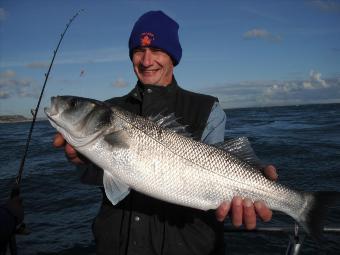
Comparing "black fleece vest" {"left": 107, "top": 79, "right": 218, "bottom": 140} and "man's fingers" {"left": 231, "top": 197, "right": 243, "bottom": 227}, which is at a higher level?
"black fleece vest" {"left": 107, "top": 79, "right": 218, "bottom": 140}

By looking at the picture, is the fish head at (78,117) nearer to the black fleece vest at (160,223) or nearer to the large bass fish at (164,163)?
the large bass fish at (164,163)

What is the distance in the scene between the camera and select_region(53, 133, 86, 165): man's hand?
3227 millimetres

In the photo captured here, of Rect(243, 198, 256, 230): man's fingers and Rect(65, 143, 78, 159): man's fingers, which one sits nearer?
Rect(243, 198, 256, 230): man's fingers

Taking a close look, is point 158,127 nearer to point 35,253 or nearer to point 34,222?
point 35,253

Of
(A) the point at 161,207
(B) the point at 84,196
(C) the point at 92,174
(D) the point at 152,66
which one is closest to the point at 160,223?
(A) the point at 161,207

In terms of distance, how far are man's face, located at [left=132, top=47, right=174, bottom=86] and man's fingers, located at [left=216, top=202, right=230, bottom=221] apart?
154cm

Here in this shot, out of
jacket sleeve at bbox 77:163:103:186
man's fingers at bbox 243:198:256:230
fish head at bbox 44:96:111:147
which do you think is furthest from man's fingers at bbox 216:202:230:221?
fish head at bbox 44:96:111:147

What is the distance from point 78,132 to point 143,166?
0.71 m

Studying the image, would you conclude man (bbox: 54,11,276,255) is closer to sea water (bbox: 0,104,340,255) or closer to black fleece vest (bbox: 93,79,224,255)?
black fleece vest (bbox: 93,79,224,255)

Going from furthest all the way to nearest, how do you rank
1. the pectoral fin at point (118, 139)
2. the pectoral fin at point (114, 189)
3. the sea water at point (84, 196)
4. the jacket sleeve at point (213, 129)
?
the sea water at point (84, 196), the jacket sleeve at point (213, 129), the pectoral fin at point (118, 139), the pectoral fin at point (114, 189)

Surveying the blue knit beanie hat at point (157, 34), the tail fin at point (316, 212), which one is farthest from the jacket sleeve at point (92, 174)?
the tail fin at point (316, 212)

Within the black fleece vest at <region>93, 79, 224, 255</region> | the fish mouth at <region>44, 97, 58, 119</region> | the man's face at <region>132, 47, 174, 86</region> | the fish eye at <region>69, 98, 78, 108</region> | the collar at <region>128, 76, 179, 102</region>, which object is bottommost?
the black fleece vest at <region>93, 79, 224, 255</region>

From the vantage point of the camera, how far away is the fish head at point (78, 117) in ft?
10.6

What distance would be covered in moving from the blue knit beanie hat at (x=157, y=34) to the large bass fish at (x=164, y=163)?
0.99 meters
